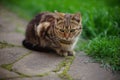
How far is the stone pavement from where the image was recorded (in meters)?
3.92

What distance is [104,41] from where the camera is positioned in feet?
15.5

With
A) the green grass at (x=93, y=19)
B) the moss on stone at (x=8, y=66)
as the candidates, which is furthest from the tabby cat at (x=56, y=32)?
the moss on stone at (x=8, y=66)

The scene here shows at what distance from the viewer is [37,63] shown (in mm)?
4383

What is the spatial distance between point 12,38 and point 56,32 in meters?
1.35

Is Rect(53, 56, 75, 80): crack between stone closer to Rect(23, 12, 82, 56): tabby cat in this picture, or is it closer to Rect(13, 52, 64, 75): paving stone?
Rect(13, 52, 64, 75): paving stone

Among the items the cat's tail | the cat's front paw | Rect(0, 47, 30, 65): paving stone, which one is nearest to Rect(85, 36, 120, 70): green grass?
the cat's front paw

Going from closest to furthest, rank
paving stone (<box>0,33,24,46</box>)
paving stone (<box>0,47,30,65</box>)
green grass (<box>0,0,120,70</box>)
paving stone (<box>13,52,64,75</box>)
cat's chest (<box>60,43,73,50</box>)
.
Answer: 1. paving stone (<box>13,52,64,75</box>)
2. paving stone (<box>0,47,30,65</box>)
3. green grass (<box>0,0,120,70</box>)
4. cat's chest (<box>60,43,73,50</box>)
5. paving stone (<box>0,33,24,46</box>)

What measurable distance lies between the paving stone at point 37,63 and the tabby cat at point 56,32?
20 cm

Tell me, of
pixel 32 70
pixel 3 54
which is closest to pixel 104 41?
pixel 32 70

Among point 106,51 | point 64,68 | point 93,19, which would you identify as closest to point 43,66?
point 64,68

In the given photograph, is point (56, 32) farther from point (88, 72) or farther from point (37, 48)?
point (88, 72)

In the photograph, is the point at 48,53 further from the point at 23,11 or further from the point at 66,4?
the point at 23,11

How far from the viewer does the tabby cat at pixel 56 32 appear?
14.6 feet

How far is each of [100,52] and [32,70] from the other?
1.13 metres
